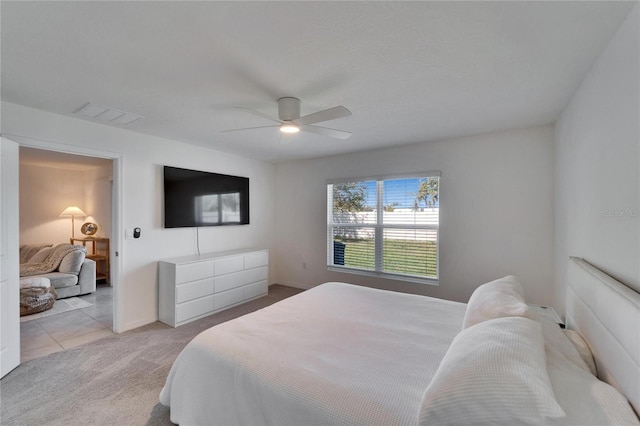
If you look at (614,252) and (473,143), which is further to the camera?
(473,143)

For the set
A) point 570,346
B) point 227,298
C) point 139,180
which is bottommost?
point 227,298

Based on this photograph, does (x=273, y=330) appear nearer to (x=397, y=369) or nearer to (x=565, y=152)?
(x=397, y=369)

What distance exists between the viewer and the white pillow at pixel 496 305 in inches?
58.1

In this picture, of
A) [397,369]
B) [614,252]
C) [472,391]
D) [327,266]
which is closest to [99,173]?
[327,266]

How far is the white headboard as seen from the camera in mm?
978

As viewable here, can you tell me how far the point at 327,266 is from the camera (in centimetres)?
473

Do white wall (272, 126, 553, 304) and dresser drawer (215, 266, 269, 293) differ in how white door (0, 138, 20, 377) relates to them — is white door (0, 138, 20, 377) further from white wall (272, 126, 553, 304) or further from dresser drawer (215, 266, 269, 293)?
white wall (272, 126, 553, 304)

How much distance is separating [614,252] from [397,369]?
4.31 feet

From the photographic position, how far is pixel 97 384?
7.14 feet

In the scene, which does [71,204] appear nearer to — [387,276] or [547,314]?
[387,276]

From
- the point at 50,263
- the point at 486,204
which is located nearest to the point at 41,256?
the point at 50,263

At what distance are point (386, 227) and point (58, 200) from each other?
645cm

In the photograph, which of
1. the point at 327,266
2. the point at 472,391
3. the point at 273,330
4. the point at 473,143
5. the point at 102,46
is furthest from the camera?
the point at 327,266

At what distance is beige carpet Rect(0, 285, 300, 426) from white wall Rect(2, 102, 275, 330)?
1.84 feet
